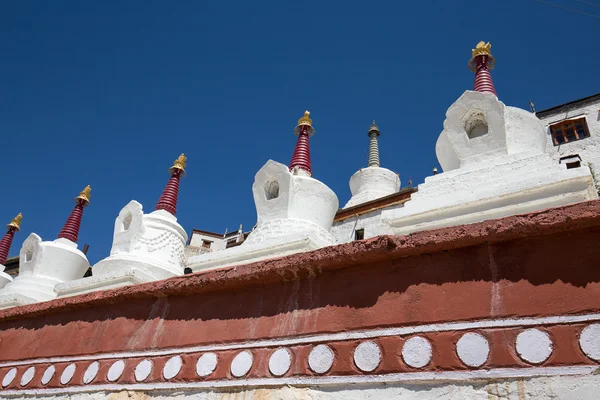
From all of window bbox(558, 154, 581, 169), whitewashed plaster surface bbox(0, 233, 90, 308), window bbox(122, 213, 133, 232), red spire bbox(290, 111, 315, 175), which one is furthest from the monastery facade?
window bbox(558, 154, 581, 169)

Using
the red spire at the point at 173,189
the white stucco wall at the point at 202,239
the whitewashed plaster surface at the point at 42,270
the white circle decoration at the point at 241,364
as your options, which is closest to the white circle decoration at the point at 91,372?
the white circle decoration at the point at 241,364

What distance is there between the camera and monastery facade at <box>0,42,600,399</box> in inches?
115

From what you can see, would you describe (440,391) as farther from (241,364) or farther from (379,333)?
(241,364)

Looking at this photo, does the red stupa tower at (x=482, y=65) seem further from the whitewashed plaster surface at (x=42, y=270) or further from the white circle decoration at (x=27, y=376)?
the whitewashed plaster surface at (x=42, y=270)

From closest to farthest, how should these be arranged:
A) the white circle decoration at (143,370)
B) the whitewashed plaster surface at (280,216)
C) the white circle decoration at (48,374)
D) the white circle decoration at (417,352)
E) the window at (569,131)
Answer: the white circle decoration at (417,352), the white circle decoration at (143,370), the white circle decoration at (48,374), the whitewashed plaster surface at (280,216), the window at (569,131)

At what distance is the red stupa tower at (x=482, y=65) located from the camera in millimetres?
7682

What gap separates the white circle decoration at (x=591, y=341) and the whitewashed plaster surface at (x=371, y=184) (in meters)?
16.5

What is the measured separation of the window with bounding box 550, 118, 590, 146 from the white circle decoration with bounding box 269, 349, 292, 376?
69.8ft

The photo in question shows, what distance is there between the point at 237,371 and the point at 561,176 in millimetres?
3608

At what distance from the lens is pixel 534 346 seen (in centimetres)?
284

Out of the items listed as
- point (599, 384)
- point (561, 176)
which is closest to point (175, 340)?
point (599, 384)

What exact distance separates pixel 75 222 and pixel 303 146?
5452 millimetres

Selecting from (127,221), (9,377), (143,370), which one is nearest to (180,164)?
(127,221)

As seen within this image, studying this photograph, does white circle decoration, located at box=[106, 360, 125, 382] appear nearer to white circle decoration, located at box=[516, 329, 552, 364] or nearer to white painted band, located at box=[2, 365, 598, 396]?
white painted band, located at box=[2, 365, 598, 396]
